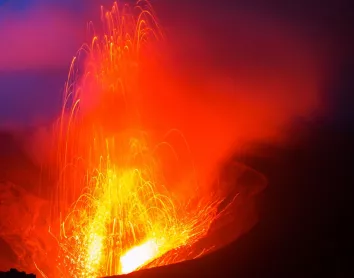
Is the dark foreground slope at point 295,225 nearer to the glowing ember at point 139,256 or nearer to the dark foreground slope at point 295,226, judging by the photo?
the dark foreground slope at point 295,226

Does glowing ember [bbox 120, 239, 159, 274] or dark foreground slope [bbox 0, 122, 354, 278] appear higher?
dark foreground slope [bbox 0, 122, 354, 278]

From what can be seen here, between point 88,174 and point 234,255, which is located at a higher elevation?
point 234,255

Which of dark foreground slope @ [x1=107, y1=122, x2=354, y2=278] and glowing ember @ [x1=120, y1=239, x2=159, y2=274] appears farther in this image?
glowing ember @ [x1=120, y1=239, x2=159, y2=274]

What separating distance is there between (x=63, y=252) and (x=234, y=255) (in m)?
7.09

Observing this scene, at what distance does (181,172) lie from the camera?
62.3ft

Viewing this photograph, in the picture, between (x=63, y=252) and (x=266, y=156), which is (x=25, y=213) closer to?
(x=63, y=252)

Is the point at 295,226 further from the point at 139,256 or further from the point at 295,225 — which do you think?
the point at 139,256

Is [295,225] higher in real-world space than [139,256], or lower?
higher

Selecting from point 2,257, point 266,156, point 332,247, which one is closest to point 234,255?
point 332,247

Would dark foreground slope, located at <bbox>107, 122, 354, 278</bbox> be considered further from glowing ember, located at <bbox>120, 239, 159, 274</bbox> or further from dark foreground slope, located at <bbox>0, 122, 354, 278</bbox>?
glowing ember, located at <bbox>120, 239, 159, 274</bbox>

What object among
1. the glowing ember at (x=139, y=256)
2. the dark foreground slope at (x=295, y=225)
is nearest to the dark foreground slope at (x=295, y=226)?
the dark foreground slope at (x=295, y=225)

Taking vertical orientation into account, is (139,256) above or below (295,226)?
below

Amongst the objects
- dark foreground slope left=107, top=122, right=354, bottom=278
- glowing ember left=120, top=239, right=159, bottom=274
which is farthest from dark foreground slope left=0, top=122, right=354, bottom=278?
glowing ember left=120, top=239, right=159, bottom=274

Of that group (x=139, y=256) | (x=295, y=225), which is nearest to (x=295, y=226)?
(x=295, y=225)
